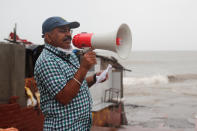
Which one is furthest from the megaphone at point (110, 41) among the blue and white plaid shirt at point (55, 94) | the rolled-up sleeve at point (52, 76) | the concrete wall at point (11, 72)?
the concrete wall at point (11, 72)

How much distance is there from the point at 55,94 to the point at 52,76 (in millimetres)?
112

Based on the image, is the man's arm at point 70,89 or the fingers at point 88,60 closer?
the man's arm at point 70,89

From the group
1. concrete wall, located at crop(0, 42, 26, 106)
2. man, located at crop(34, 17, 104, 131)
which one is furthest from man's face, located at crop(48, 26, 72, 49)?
concrete wall, located at crop(0, 42, 26, 106)

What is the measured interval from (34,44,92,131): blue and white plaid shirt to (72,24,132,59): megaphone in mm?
275

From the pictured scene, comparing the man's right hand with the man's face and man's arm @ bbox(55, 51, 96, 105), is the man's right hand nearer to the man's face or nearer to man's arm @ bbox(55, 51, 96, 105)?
man's arm @ bbox(55, 51, 96, 105)

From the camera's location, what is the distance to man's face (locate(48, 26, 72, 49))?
5.49ft

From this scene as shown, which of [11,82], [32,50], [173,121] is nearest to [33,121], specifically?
[11,82]

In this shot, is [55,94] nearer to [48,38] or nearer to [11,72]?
[48,38]

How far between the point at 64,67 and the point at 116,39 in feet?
1.75

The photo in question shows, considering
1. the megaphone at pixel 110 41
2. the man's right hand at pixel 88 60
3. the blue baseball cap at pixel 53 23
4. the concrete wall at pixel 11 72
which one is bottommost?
the concrete wall at pixel 11 72

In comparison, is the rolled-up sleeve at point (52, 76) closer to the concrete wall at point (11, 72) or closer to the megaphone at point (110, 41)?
the megaphone at point (110, 41)

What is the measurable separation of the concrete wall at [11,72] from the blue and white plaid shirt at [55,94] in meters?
A: 2.47

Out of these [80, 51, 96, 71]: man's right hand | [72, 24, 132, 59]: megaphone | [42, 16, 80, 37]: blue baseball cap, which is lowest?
[80, 51, 96, 71]: man's right hand

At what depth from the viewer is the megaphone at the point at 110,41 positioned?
6.05 ft
